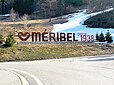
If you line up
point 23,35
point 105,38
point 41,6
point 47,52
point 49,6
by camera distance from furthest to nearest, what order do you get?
point 41,6 < point 49,6 < point 105,38 < point 23,35 < point 47,52

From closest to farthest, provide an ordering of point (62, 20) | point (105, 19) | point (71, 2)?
point (105, 19) < point (62, 20) < point (71, 2)

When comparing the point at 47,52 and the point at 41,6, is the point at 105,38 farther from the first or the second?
the point at 41,6

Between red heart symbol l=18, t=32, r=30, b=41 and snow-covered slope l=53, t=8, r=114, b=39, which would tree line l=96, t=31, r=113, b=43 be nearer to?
red heart symbol l=18, t=32, r=30, b=41

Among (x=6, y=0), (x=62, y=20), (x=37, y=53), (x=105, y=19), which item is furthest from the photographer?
(x=6, y=0)

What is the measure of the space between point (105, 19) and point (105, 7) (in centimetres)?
1916

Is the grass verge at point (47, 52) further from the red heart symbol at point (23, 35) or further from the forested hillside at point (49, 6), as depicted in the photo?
the forested hillside at point (49, 6)

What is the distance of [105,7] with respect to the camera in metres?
97.8

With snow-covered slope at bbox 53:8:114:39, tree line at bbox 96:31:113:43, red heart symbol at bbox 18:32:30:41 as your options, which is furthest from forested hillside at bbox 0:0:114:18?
red heart symbol at bbox 18:32:30:41

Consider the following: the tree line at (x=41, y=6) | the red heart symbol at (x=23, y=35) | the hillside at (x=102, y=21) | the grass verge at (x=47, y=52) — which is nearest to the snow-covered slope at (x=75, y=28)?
the hillside at (x=102, y=21)

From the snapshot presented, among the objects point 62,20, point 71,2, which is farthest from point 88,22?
point 71,2

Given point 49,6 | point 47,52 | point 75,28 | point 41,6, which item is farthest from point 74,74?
point 41,6

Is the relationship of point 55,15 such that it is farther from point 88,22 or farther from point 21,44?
point 21,44

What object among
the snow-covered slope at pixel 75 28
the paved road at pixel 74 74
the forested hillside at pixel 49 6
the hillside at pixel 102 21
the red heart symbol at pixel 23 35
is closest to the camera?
the paved road at pixel 74 74

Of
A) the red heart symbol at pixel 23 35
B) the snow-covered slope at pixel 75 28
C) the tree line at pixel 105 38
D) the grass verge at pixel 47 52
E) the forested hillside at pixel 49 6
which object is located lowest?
the grass verge at pixel 47 52
